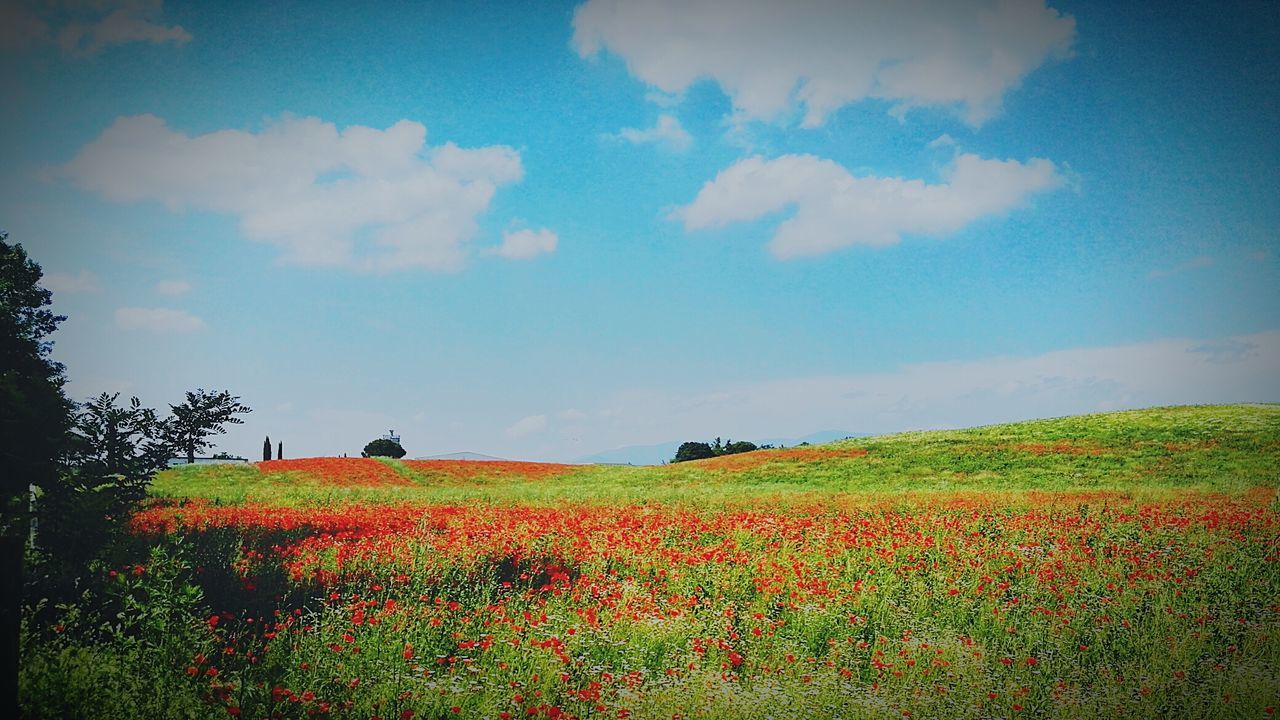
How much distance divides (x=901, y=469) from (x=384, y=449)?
3530cm

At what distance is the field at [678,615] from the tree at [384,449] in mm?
34962

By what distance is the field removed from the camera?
17.7 feet

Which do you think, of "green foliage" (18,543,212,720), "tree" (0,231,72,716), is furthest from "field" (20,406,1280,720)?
"tree" (0,231,72,716)

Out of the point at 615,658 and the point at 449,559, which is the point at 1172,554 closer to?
the point at 615,658

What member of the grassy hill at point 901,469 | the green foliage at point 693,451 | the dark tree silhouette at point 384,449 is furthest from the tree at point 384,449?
the green foliage at point 693,451

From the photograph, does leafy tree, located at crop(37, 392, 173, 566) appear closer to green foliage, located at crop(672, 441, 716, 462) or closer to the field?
the field

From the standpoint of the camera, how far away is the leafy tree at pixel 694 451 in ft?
170

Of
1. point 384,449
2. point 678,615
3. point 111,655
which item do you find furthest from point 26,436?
point 384,449

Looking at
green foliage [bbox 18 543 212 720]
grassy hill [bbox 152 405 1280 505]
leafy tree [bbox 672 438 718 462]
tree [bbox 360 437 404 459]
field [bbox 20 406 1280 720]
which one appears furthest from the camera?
leafy tree [bbox 672 438 718 462]

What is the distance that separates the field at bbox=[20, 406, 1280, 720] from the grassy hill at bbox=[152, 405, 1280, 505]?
26.5ft

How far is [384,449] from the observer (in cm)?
4759

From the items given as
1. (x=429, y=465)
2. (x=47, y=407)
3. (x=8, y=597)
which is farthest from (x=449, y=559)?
(x=429, y=465)

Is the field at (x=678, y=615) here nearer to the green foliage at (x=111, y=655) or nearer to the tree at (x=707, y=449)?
the green foliage at (x=111, y=655)

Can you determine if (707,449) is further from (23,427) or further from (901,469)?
(23,427)
